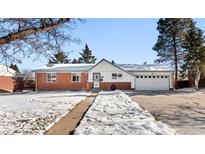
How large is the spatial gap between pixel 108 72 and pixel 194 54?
13.4ft

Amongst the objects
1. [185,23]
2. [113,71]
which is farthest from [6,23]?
[185,23]

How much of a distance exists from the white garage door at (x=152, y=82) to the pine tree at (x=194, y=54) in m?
0.71

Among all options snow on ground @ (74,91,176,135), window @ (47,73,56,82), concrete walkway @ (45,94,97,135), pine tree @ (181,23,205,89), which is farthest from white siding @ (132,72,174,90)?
window @ (47,73,56,82)

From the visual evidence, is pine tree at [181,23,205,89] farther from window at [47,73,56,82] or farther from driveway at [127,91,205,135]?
window at [47,73,56,82]

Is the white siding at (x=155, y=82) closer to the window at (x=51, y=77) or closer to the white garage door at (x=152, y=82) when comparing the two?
the white garage door at (x=152, y=82)

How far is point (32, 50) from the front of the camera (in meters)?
7.45

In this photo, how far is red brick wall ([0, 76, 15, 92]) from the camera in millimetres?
11496

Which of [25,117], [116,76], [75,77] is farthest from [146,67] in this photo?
[25,117]

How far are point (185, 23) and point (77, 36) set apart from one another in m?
2.59

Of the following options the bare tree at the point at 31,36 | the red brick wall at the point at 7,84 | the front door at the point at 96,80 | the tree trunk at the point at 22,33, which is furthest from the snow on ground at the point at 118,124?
the red brick wall at the point at 7,84

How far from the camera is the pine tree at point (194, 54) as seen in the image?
9.57 meters
